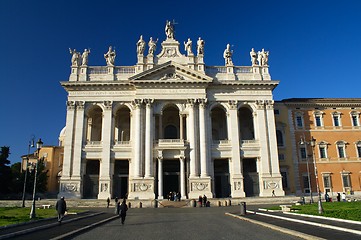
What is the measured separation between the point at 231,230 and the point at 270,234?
1904mm

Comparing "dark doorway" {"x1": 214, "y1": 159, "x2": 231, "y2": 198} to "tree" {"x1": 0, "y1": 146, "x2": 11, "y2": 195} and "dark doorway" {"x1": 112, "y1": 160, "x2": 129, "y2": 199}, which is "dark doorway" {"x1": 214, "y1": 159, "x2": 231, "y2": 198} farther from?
"tree" {"x1": 0, "y1": 146, "x2": 11, "y2": 195}

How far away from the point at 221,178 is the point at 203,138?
621cm

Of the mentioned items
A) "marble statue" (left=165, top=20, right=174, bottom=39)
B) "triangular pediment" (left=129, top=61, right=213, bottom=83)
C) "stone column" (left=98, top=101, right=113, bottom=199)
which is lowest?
"stone column" (left=98, top=101, right=113, bottom=199)

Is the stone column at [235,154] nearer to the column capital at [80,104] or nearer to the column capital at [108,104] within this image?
the column capital at [108,104]

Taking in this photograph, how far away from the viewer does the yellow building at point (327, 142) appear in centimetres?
4134

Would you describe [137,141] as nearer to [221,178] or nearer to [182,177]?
[182,177]

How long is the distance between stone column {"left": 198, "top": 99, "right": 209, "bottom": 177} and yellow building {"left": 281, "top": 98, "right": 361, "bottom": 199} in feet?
42.0

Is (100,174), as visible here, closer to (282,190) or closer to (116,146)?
(116,146)

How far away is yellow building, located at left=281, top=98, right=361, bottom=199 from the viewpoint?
4134 centimetres

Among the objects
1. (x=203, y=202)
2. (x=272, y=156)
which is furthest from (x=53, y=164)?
(x=272, y=156)

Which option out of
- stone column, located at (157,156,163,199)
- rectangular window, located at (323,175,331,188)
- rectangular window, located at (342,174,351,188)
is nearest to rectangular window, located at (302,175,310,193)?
rectangular window, located at (323,175,331,188)

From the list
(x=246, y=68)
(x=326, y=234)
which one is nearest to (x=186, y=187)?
(x=246, y=68)

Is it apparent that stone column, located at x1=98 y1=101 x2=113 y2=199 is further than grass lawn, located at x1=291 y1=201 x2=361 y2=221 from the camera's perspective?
Yes

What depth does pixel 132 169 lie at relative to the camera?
123 ft
